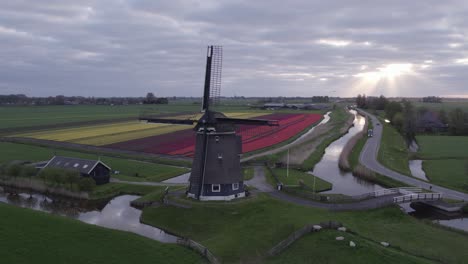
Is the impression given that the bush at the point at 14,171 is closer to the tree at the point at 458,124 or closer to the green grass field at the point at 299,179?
the green grass field at the point at 299,179

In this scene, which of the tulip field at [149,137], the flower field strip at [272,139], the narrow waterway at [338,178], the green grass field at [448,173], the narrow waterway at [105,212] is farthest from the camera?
the tulip field at [149,137]

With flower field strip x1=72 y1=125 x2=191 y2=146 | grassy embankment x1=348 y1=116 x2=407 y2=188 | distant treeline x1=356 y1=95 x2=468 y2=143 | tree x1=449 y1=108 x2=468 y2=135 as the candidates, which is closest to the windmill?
grassy embankment x1=348 y1=116 x2=407 y2=188

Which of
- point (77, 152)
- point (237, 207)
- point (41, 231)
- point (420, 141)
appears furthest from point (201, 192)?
point (420, 141)

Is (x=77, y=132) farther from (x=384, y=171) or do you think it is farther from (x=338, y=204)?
(x=338, y=204)

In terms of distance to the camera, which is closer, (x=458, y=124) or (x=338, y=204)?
(x=338, y=204)

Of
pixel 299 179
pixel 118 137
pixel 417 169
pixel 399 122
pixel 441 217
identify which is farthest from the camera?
pixel 399 122

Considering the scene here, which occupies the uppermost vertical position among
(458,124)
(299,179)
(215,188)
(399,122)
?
(458,124)

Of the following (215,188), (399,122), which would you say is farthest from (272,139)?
(399,122)

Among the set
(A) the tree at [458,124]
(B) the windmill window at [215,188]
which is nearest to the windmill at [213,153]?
(B) the windmill window at [215,188]
